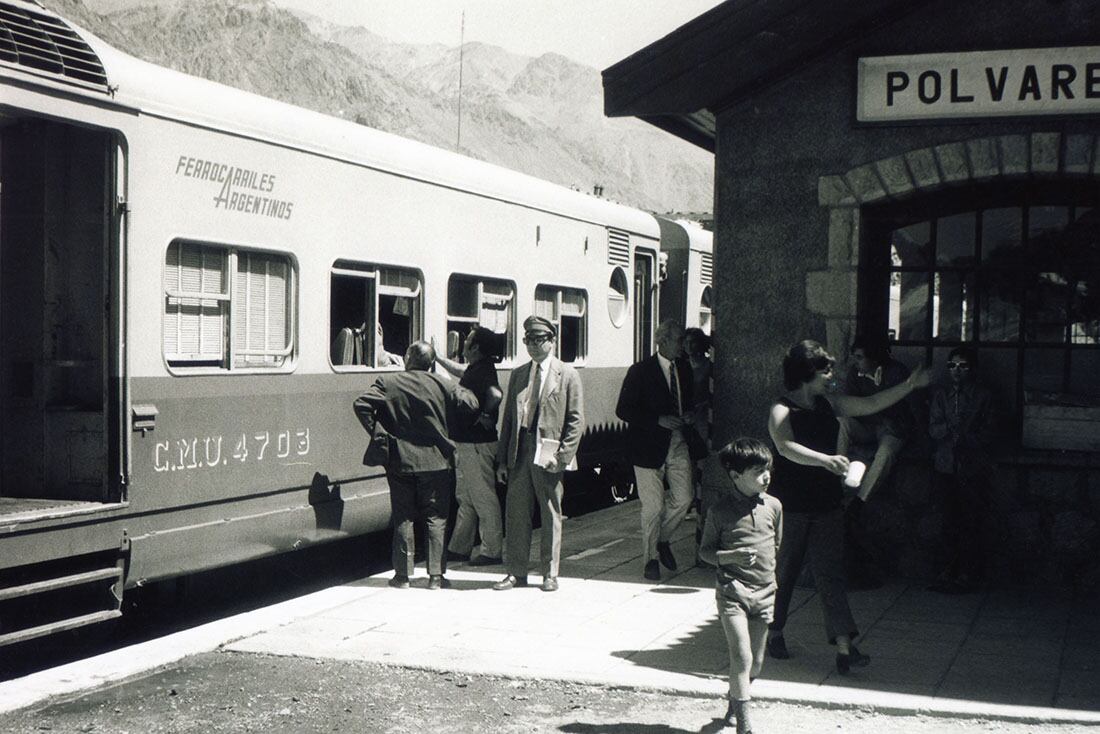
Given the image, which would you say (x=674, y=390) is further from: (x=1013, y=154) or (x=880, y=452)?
(x=880, y=452)

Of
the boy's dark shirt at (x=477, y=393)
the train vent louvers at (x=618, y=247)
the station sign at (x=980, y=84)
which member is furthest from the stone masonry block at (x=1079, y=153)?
the train vent louvers at (x=618, y=247)

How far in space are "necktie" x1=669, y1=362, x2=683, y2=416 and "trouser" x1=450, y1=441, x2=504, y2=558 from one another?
1422 mm

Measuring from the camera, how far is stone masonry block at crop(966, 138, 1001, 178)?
8688mm

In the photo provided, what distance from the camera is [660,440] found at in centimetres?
955

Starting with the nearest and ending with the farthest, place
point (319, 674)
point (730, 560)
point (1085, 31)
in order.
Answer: point (730, 560), point (319, 674), point (1085, 31)

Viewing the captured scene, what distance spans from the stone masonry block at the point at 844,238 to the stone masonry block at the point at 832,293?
8 centimetres

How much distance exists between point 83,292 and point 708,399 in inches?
200

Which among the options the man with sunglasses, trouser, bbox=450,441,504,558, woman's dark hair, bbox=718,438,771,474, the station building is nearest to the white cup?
woman's dark hair, bbox=718,438,771,474

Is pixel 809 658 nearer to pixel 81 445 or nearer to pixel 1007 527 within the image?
pixel 1007 527

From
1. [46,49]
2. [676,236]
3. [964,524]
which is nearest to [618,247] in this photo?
[676,236]

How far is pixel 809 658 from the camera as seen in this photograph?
7129 millimetres

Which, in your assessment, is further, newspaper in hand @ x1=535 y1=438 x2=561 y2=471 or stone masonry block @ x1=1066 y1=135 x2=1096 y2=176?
newspaper in hand @ x1=535 y1=438 x2=561 y2=471

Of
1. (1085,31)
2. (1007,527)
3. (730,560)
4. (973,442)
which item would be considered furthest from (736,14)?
(730,560)

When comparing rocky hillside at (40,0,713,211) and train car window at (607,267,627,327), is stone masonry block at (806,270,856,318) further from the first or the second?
rocky hillside at (40,0,713,211)
